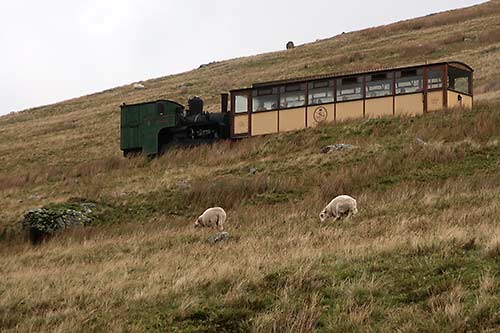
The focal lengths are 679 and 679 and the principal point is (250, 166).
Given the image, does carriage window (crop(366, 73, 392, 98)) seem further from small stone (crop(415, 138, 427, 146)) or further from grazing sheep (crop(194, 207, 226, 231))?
grazing sheep (crop(194, 207, 226, 231))

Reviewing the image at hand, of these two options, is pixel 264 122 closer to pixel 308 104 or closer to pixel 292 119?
pixel 292 119

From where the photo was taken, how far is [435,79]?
92.7 feet

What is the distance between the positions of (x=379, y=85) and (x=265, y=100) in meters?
5.40

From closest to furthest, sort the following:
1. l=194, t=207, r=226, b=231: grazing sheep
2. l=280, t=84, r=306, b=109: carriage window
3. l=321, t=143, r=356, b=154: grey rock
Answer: l=194, t=207, r=226, b=231: grazing sheep → l=321, t=143, r=356, b=154: grey rock → l=280, t=84, r=306, b=109: carriage window

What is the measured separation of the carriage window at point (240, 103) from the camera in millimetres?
31594

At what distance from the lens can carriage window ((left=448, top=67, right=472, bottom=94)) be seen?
28922mm

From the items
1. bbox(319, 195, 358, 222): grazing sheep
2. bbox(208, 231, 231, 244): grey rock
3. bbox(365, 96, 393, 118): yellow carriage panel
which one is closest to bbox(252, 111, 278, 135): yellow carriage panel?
bbox(365, 96, 393, 118): yellow carriage panel

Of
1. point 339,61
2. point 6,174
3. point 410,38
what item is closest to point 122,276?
point 6,174

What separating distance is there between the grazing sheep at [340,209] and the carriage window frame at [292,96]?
15507mm

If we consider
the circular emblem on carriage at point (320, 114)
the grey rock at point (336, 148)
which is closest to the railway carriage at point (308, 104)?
the circular emblem on carriage at point (320, 114)

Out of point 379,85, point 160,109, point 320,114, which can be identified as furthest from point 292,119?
point 160,109

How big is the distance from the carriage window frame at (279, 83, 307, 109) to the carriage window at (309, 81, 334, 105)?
1.23ft

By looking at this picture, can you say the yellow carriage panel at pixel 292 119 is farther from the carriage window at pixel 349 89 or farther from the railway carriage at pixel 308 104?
the carriage window at pixel 349 89

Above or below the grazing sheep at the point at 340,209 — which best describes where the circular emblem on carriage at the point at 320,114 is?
above
